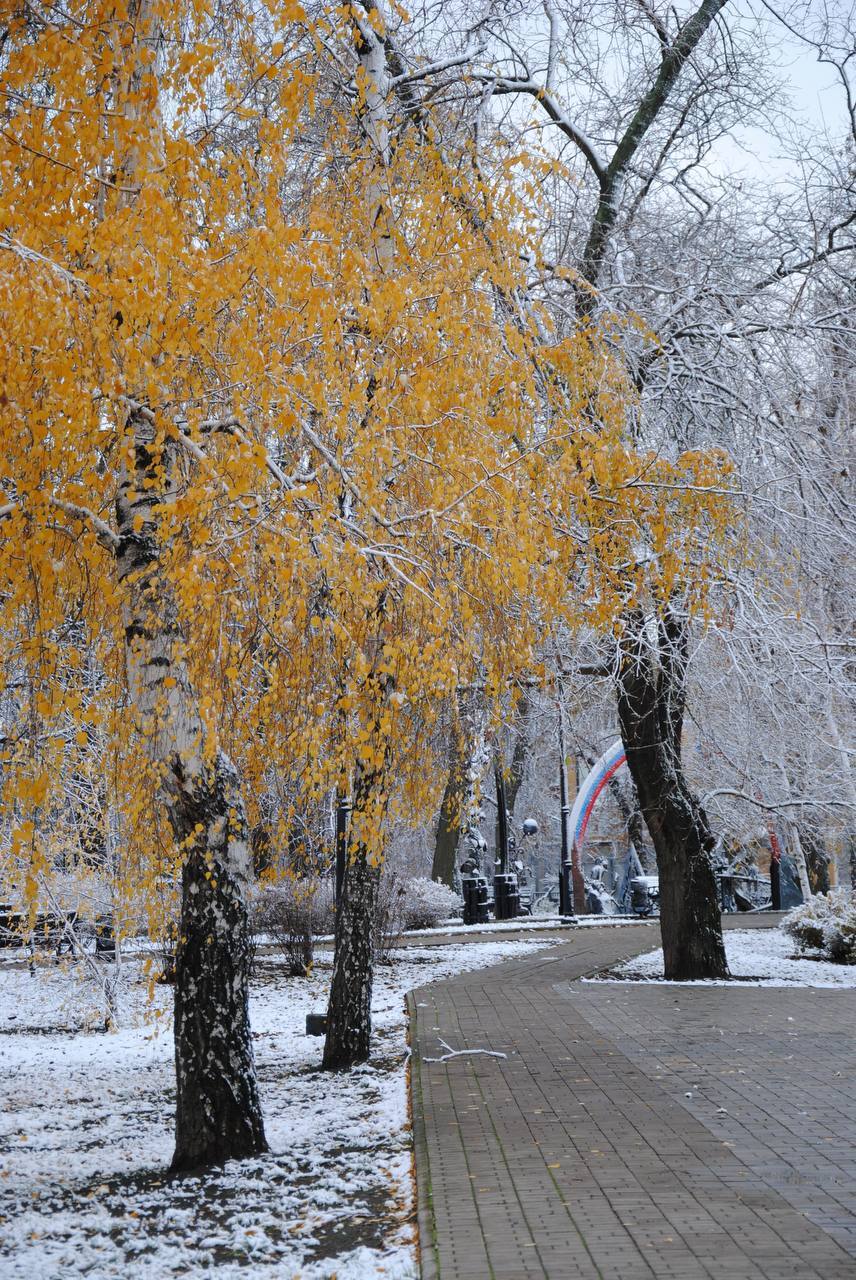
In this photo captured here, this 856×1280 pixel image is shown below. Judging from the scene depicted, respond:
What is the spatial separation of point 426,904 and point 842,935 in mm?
10315

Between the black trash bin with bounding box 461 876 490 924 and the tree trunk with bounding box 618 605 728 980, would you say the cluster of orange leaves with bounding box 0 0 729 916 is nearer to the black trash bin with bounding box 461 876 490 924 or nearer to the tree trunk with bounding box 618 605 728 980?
the tree trunk with bounding box 618 605 728 980

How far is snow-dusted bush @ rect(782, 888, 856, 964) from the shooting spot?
57.5 feet

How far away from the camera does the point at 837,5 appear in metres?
12.1

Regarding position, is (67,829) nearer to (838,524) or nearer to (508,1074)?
(508,1074)

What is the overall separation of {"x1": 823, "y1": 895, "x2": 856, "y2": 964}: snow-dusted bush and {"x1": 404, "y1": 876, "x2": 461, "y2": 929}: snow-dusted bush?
941 cm

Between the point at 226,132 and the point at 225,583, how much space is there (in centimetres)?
374

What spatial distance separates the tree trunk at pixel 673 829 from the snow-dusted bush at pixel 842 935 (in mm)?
3093

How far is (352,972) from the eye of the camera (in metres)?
10.9

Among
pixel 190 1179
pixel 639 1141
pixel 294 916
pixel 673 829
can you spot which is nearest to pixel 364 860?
pixel 190 1179

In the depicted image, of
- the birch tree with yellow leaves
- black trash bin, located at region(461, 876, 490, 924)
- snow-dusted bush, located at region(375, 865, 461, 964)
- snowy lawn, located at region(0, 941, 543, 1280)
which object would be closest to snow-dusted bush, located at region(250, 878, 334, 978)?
snow-dusted bush, located at region(375, 865, 461, 964)

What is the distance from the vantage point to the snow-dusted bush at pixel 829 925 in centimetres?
1753

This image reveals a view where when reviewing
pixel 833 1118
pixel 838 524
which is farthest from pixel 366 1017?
pixel 838 524

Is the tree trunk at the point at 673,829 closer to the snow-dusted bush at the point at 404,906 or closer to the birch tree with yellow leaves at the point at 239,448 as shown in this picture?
the birch tree with yellow leaves at the point at 239,448

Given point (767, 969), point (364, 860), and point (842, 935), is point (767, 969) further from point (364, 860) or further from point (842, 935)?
point (364, 860)
